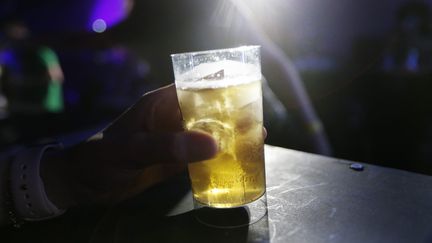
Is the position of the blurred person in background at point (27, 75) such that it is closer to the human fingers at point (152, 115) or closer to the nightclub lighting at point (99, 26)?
the nightclub lighting at point (99, 26)

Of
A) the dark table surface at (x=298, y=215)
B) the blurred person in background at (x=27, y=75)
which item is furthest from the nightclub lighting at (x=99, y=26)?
the dark table surface at (x=298, y=215)

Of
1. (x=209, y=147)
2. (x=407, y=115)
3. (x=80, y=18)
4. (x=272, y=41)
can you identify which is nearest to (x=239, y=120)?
(x=209, y=147)

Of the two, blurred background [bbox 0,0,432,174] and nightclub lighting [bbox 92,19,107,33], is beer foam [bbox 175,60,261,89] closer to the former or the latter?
blurred background [bbox 0,0,432,174]

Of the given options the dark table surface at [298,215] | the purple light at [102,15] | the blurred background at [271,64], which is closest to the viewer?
the dark table surface at [298,215]

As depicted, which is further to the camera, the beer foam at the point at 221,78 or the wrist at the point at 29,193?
the wrist at the point at 29,193

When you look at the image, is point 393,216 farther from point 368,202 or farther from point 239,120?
point 239,120

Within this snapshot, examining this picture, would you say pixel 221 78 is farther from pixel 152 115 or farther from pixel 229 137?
pixel 152 115

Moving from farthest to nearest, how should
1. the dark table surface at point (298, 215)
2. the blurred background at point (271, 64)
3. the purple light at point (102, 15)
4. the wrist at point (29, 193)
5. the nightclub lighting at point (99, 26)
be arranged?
the nightclub lighting at point (99, 26)
the purple light at point (102, 15)
the blurred background at point (271, 64)
the wrist at point (29, 193)
the dark table surface at point (298, 215)

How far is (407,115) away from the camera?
14.1ft

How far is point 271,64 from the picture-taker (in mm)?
2662

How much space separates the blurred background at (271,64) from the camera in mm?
2625

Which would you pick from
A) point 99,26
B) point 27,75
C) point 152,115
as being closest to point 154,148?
point 152,115

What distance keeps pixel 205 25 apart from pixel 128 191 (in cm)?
155

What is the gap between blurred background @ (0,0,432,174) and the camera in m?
2.62
